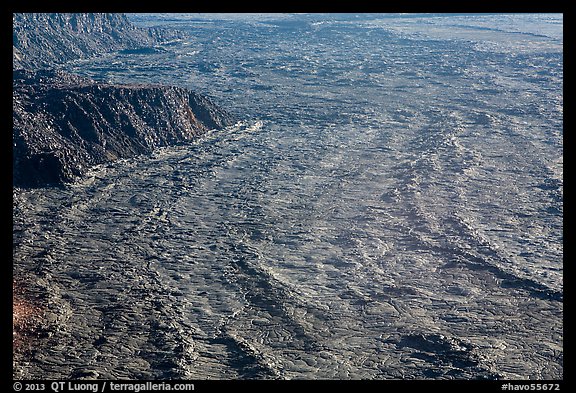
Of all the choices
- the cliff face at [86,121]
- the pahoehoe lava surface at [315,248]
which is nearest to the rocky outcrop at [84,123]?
the cliff face at [86,121]

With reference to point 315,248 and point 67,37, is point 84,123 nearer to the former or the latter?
point 315,248

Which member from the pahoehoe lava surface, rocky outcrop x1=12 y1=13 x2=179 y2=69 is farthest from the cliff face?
rocky outcrop x1=12 y1=13 x2=179 y2=69

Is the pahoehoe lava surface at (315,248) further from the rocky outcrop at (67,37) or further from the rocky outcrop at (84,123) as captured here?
the rocky outcrop at (67,37)

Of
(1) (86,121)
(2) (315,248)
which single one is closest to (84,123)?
(1) (86,121)
